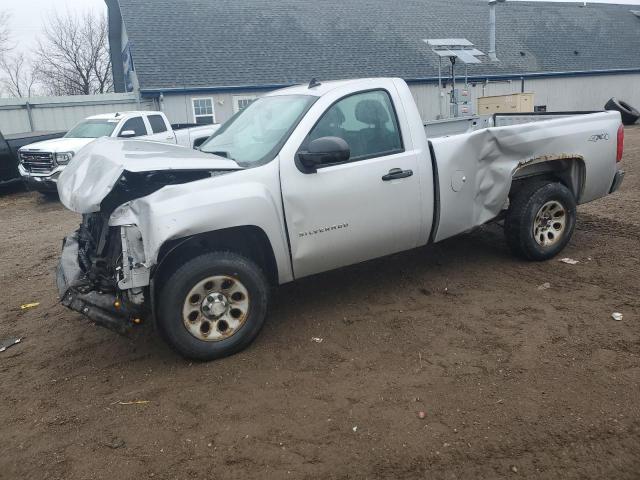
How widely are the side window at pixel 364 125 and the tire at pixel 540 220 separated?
64.2 inches

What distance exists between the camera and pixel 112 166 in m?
3.83

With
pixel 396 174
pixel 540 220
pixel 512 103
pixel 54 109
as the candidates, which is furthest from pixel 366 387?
pixel 54 109

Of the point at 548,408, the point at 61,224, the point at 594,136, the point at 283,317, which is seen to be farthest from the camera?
the point at 61,224

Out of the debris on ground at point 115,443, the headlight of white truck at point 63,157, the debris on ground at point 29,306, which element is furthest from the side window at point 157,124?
the debris on ground at point 115,443

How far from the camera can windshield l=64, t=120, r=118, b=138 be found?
40.5ft

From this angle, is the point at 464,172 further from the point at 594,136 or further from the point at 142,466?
the point at 142,466

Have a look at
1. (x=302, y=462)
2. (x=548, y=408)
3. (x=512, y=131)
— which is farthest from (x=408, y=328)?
(x=512, y=131)

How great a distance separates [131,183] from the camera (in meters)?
3.98

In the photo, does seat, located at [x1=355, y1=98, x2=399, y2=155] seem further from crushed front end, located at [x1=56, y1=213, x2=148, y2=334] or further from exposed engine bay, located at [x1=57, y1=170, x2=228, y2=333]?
crushed front end, located at [x1=56, y1=213, x2=148, y2=334]

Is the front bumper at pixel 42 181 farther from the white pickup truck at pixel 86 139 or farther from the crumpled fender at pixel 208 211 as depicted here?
the crumpled fender at pixel 208 211

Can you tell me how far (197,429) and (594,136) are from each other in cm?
479

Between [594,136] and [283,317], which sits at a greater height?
[594,136]

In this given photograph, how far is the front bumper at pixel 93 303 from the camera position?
12.1ft

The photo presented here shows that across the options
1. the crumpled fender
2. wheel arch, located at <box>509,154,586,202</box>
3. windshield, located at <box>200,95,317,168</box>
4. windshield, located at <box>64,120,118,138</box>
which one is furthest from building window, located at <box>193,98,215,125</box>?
the crumpled fender
